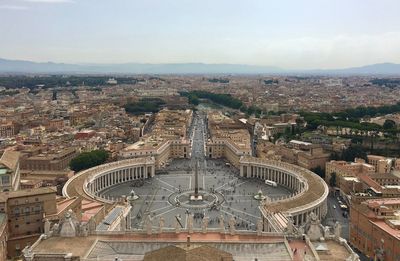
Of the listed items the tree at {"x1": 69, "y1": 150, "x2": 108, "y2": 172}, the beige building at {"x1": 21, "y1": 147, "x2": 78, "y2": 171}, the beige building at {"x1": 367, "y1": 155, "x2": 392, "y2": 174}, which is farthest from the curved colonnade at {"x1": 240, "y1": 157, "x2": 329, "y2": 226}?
the beige building at {"x1": 21, "y1": 147, "x2": 78, "y2": 171}

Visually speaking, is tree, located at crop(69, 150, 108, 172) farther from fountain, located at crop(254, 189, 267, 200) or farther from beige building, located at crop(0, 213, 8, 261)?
beige building, located at crop(0, 213, 8, 261)

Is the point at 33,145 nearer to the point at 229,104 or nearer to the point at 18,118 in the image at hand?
the point at 18,118

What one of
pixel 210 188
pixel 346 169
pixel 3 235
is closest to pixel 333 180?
pixel 346 169

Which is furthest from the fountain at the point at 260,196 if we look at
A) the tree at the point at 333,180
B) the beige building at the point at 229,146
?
the beige building at the point at 229,146

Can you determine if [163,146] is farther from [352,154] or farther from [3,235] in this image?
[3,235]

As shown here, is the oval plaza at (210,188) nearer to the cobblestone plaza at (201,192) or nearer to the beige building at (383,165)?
the cobblestone plaza at (201,192)

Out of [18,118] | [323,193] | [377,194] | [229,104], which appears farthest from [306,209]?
[229,104]
